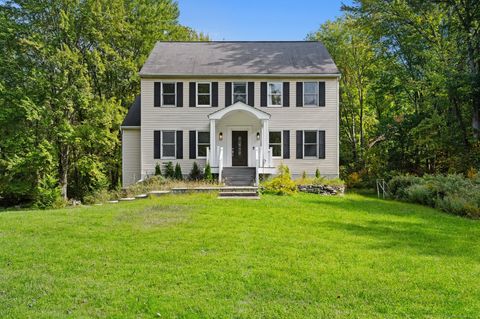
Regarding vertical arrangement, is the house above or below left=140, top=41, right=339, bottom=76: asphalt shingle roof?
below

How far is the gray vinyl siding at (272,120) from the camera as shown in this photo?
58.0ft

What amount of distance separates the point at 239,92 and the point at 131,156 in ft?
22.2

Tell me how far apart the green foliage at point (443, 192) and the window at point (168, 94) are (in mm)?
11451

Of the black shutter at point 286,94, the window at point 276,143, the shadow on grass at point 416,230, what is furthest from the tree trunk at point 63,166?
the shadow on grass at point 416,230

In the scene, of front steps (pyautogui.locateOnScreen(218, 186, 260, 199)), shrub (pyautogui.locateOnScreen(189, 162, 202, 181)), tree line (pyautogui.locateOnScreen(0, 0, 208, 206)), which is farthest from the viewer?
tree line (pyautogui.locateOnScreen(0, 0, 208, 206))

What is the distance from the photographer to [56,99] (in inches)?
756

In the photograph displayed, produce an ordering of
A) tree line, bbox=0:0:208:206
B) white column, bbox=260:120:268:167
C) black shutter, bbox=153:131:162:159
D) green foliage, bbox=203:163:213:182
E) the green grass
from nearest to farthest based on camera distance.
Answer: the green grass
green foliage, bbox=203:163:213:182
white column, bbox=260:120:268:167
black shutter, bbox=153:131:162:159
tree line, bbox=0:0:208:206

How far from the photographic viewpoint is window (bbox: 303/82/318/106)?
17766 mm

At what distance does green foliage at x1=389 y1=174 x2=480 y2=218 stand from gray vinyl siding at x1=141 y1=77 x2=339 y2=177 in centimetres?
351

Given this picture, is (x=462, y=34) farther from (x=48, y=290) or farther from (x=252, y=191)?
(x=48, y=290)

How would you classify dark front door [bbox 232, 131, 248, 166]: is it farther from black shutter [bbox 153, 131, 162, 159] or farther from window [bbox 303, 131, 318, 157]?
black shutter [bbox 153, 131, 162, 159]

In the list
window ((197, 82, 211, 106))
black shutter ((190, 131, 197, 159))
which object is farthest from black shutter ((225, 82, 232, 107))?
black shutter ((190, 131, 197, 159))

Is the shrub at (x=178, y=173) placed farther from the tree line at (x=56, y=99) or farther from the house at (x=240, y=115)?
the tree line at (x=56, y=99)

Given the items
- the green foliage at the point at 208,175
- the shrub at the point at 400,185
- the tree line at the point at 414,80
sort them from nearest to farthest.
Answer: the shrub at the point at 400,185 → the green foliage at the point at 208,175 → the tree line at the point at 414,80
